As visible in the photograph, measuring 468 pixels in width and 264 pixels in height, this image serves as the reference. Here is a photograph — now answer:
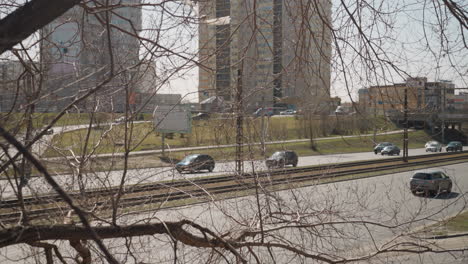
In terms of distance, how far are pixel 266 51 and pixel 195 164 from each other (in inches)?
59.1

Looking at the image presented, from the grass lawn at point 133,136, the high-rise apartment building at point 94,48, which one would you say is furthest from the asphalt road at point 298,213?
the high-rise apartment building at point 94,48

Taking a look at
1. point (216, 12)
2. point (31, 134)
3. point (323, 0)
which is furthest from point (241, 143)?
point (31, 134)

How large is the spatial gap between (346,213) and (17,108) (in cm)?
361

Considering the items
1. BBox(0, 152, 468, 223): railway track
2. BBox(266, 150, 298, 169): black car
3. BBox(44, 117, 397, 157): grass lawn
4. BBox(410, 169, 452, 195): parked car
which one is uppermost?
BBox(44, 117, 397, 157): grass lawn

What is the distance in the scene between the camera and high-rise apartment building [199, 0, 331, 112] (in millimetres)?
4648

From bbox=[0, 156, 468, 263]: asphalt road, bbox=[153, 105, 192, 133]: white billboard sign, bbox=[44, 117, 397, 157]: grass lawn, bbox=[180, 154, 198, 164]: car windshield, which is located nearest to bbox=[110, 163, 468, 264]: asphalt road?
bbox=[0, 156, 468, 263]: asphalt road

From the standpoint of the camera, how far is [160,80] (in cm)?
445

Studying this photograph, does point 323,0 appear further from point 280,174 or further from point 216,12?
point 280,174

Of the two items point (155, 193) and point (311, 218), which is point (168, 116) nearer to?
point (155, 193)

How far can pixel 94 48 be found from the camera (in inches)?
181

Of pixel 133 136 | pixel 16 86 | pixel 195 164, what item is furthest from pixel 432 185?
pixel 16 86

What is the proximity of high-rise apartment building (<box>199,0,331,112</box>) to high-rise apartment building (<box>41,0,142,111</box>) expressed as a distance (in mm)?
708

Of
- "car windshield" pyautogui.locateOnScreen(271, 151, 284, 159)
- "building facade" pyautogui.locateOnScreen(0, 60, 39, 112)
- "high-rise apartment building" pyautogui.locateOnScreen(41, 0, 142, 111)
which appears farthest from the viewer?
"car windshield" pyautogui.locateOnScreen(271, 151, 284, 159)

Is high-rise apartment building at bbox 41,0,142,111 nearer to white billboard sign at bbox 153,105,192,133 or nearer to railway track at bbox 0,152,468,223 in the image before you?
white billboard sign at bbox 153,105,192,133
